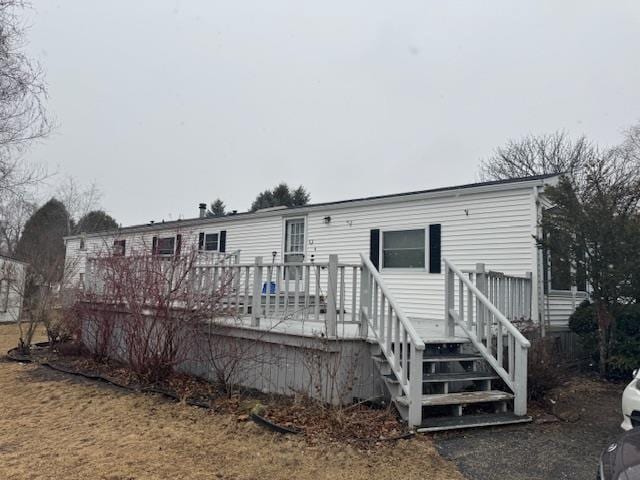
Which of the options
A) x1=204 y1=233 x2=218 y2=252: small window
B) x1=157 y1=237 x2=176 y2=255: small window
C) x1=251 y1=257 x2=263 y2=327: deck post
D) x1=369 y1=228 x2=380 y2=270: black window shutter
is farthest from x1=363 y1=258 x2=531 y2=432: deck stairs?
x1=204 y1=233 x2=218 y2=252: small window

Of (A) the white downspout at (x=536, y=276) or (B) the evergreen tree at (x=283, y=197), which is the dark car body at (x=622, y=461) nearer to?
(A) the white downspout at (x=536, y=276)

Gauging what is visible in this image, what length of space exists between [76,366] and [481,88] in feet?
48.6

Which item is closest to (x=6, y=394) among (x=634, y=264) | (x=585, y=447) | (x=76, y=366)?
(x=76, y=366)

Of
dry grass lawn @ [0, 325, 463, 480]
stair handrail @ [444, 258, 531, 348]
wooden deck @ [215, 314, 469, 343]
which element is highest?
stair handrail @ [444, 258, 531, 348]

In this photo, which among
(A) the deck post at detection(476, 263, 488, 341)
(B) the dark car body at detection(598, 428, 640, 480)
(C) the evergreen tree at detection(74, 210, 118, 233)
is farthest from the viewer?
(C) the evergreen tree at detection(74, 210, 118, 233)

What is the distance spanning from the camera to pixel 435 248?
8555 mm

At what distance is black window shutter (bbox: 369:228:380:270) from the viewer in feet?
30.7

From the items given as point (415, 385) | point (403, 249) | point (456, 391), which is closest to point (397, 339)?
point (415, 385)

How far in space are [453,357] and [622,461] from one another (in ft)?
9.48

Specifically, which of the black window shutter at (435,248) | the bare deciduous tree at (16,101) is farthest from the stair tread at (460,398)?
the bare deciduous tree at (16,101)

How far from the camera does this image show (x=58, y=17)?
771 cm

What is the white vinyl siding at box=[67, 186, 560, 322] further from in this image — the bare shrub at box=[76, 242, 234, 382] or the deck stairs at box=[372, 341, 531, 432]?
the deck stairs at box=[372, 341, 531, 432]

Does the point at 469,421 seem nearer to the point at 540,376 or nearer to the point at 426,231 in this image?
the point at 540,376

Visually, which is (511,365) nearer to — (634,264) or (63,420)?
(634,264)
